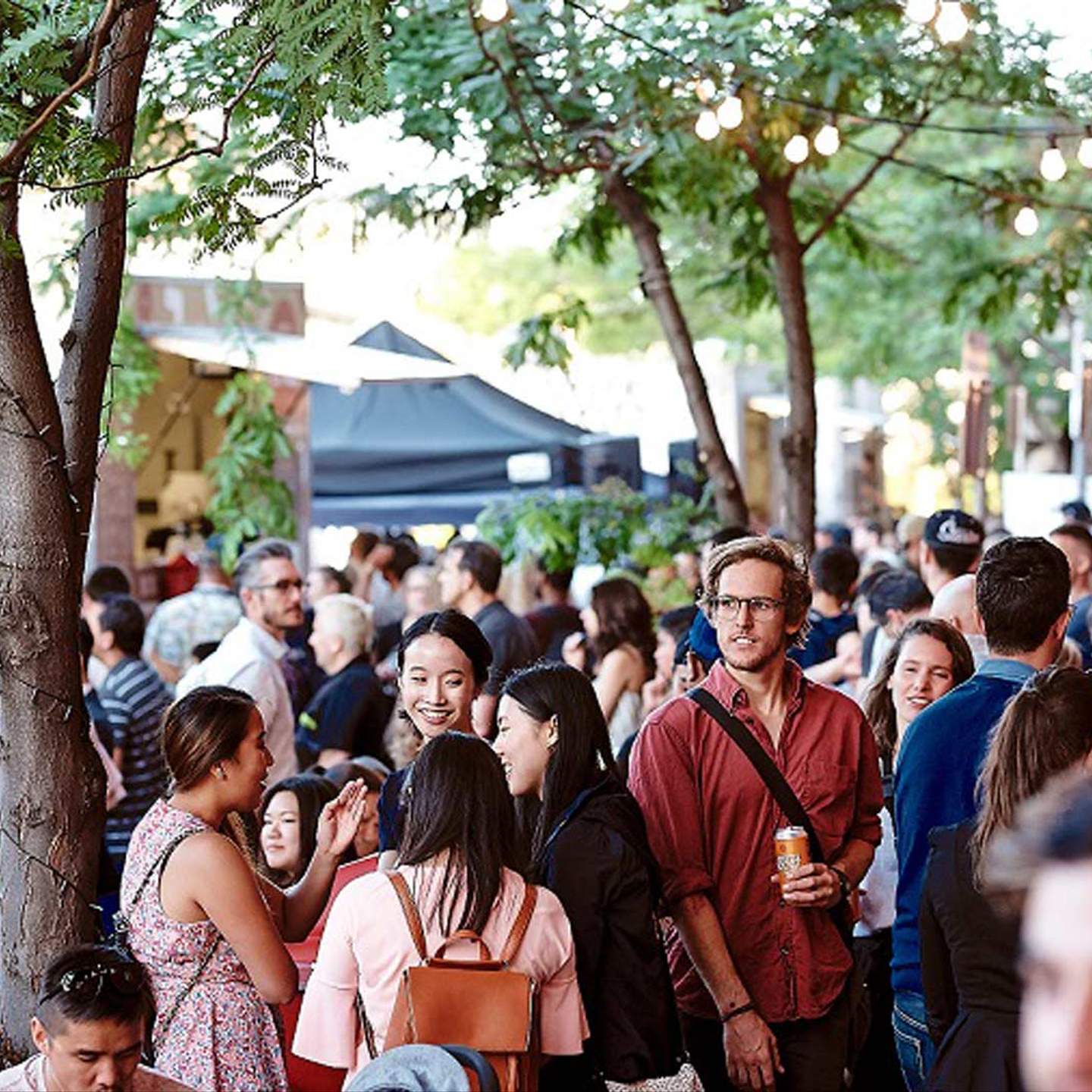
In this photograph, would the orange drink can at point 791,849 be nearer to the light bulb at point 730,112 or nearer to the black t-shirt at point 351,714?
the black t-shirt at point 351,714

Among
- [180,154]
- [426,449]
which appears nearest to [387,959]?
[180,154]

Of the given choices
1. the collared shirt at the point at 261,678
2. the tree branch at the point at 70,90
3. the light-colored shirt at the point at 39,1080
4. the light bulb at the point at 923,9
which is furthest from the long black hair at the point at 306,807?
the light bulb at the point at 923,9

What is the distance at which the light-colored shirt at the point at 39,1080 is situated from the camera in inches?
183

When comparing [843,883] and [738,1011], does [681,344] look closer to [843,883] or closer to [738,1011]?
[843,883]

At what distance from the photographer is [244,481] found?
634 inches

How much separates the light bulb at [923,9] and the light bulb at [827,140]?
1.62m

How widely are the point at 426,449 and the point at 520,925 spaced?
14.4 metres

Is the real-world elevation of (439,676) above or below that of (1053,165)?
below

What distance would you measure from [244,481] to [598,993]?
1117cm

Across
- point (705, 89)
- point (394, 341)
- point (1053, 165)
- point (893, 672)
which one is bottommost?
point (893, 672)

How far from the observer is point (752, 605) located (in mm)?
5832

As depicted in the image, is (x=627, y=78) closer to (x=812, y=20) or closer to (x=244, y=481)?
(x=812, y=20)

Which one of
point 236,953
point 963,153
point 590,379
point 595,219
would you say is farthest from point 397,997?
point 963,153

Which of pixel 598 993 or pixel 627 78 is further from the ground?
pixel 627 78
